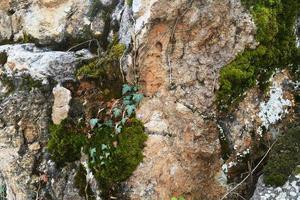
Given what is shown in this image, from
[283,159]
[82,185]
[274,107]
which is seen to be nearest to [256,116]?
[274,107]

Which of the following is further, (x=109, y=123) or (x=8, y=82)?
(x=8, y=82)

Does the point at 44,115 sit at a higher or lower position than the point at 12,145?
higher

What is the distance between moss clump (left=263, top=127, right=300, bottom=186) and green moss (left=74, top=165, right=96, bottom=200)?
1.76 m

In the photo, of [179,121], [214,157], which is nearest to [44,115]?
[179,121]

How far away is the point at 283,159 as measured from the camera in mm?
3863

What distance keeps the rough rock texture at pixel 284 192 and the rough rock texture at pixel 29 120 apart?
233cm

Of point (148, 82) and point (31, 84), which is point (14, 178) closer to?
point (31, 84)

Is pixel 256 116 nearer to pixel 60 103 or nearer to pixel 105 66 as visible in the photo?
pixel 105 66

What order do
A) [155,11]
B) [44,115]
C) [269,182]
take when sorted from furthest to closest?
[44,115] → [155,11] → [269,182]

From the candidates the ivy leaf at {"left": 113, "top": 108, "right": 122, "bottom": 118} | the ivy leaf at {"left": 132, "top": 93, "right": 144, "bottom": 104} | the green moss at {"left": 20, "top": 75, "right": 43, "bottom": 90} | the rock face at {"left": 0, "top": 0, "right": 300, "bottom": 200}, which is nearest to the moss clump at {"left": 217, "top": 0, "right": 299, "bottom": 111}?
the rock face at {"left": 0, "top": 0, "right": 300, "bottom": 200}

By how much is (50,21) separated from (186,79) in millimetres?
2196

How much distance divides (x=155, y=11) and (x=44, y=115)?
5.62ft

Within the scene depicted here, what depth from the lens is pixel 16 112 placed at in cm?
465

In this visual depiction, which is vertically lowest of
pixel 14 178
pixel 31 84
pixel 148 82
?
pixel 14 178
